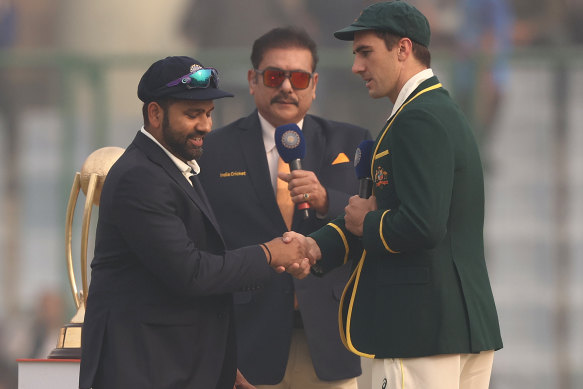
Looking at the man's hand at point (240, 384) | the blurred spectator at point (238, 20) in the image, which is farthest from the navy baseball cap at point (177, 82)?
the blurred spectator at point (238, 20)

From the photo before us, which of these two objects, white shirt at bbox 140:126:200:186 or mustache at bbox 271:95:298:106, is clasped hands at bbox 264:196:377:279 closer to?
white shirt at bbox 140:126:200:186

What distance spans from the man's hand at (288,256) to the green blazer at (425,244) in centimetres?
35

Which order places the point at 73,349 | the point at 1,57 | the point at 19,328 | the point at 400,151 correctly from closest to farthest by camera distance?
the point at 400,151 < the point at 73,349 < the point at 19,328 < the point at 1,57

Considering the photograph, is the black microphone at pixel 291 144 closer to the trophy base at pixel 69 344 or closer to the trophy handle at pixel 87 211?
the trophy handle at pixel 87 211

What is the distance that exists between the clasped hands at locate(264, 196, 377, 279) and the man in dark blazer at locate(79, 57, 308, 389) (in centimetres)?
16

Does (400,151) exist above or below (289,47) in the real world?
below

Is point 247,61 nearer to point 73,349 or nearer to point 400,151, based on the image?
point 73,349

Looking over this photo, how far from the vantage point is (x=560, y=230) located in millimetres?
7934

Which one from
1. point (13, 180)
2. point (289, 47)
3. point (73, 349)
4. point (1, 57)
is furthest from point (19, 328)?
point (289, 47)

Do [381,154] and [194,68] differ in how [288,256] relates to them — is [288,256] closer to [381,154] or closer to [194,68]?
[381,154]

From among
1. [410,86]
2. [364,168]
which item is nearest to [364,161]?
[364,168]

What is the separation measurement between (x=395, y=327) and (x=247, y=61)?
16.3 feet

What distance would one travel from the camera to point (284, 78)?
14.5 ft

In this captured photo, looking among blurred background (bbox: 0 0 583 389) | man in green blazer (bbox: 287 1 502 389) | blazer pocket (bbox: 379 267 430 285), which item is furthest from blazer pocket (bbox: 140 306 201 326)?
blurred background (bbox: 0 0 583 389)
